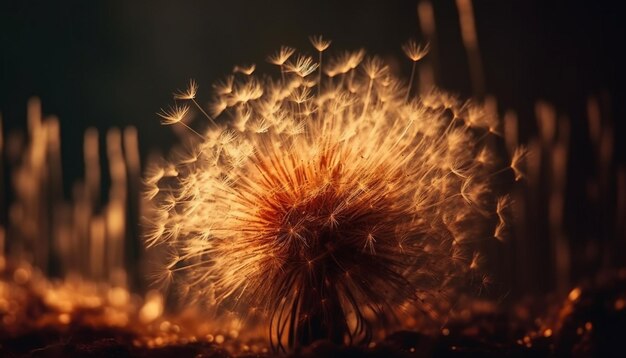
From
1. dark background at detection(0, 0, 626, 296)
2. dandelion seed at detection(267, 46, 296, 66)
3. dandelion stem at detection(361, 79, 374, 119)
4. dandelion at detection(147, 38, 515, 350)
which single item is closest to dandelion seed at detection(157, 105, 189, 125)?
dandelion at detection(147, 38, 515, 350)

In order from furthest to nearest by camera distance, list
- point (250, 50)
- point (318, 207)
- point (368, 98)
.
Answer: point (250, 50)
point (368, 98)
point (318, 207)

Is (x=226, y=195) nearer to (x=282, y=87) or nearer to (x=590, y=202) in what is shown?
(x=282, y=87)

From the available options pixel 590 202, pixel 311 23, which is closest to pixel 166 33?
pixel 311 23

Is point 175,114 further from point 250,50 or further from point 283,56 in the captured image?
point 250,50

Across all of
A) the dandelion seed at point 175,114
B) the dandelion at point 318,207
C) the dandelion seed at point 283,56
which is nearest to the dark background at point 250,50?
the dandelion seed at point 283,56

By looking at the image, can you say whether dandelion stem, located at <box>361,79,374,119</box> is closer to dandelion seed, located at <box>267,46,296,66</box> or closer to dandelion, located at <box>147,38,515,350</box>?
dandelion, located at <box>147,38,515,350</box>

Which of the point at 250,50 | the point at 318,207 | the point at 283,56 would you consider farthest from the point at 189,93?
the point at 250,50

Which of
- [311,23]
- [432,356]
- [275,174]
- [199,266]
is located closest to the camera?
[432,356]
